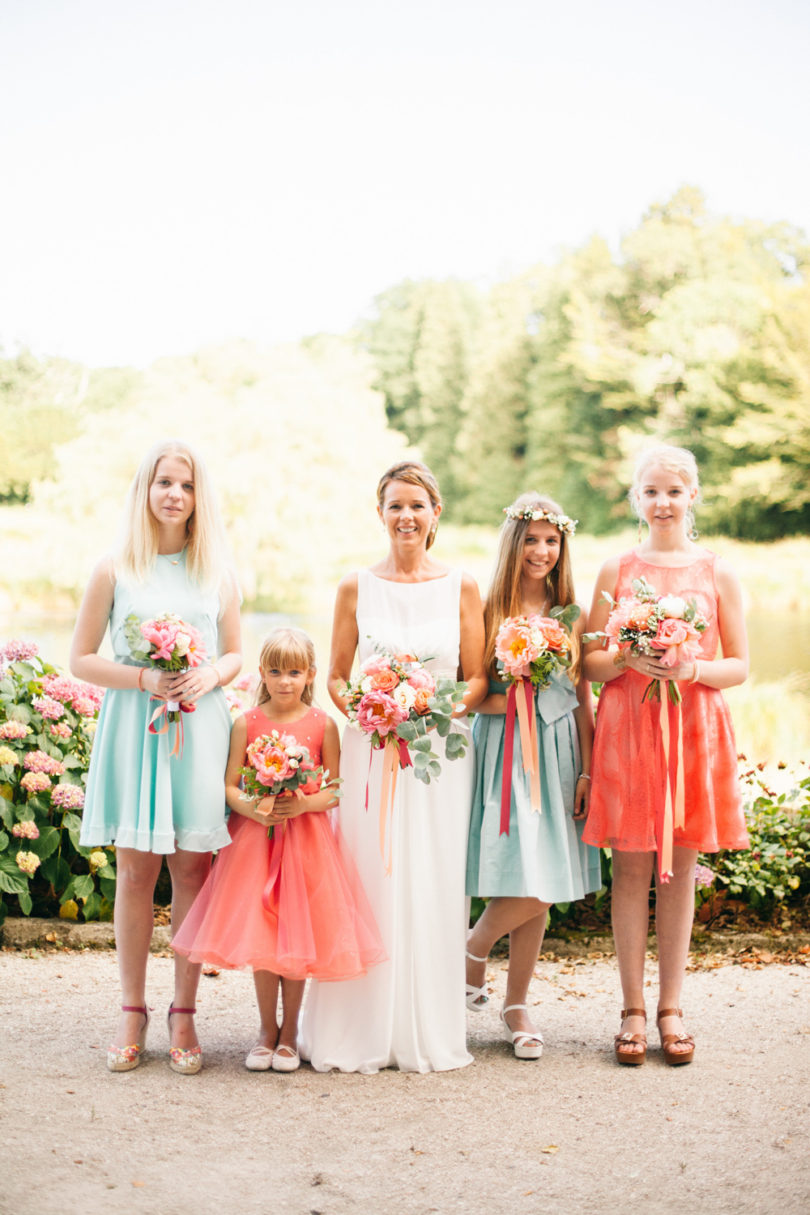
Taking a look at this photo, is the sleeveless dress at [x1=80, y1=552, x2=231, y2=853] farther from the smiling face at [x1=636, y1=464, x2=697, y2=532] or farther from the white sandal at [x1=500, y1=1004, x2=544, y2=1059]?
the smiling face at [x1=636, y1=464, x2=697, y2=532]

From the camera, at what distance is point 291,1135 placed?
3.08 meters

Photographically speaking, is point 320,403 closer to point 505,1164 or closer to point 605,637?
point 605,637

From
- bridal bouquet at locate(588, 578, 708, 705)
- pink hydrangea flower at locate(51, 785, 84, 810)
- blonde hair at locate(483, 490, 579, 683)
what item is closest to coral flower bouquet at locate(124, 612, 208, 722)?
blonde hair at locate(483, 490, 579, 683)

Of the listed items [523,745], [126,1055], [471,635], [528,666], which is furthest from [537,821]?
[126,1055]

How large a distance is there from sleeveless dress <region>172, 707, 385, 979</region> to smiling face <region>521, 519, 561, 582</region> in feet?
3.12

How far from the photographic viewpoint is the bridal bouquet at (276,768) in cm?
341

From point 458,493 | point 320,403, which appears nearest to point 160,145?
point 320,403

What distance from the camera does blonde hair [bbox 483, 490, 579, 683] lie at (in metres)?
3.72

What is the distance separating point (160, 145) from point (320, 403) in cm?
300

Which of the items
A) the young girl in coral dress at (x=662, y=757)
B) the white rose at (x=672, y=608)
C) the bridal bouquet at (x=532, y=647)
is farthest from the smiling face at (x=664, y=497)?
the bridal bouquet at (x=532, y=647)

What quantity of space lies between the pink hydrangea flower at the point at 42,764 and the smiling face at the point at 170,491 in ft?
6.36

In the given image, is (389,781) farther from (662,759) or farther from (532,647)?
(662,759)

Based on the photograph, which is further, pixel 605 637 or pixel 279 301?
pixel 279 301

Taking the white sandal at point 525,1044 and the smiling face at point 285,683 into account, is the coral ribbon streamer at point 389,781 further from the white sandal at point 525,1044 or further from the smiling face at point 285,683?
the white sandal at point 525,1044
